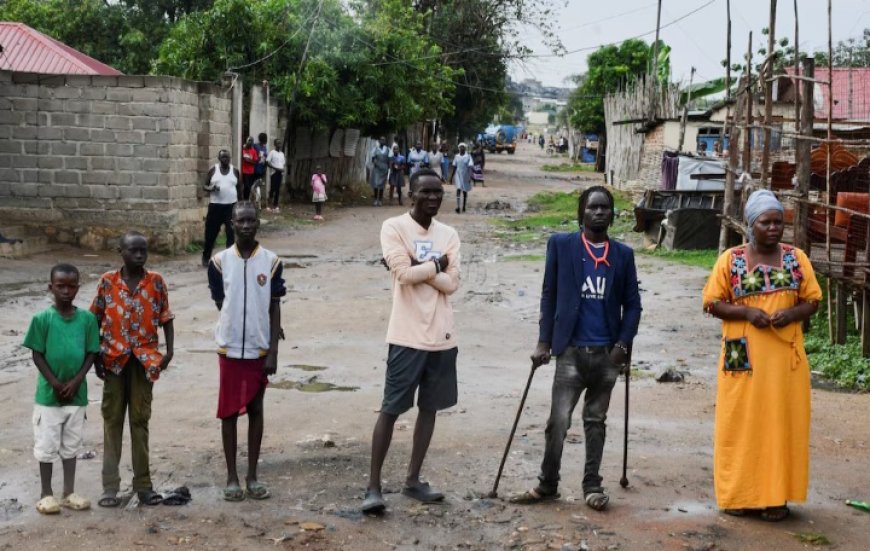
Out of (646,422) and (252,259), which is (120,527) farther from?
(646,422)

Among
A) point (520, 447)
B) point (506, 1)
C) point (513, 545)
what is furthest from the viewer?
point (506, 1)

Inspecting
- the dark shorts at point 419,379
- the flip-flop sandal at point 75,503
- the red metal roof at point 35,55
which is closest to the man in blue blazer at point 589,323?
the dark shorts at point 419,379

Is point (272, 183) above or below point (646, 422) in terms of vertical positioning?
above

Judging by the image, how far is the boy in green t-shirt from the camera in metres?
5.14

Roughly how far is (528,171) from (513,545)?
163 feet

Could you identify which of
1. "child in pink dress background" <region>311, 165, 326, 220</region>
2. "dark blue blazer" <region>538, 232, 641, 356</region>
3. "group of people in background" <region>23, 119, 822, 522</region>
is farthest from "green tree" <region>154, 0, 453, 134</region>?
"dark blue blazer" <region>538, 232, 641, 356</region>

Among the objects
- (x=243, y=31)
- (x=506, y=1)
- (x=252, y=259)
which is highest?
(x=506, y=1)

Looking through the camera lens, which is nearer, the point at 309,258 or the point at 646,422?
the point at 646,422

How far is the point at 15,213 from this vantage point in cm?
1602

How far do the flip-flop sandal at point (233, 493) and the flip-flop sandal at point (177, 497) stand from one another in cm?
18

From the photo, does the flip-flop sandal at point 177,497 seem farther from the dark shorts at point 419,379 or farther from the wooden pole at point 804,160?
the wooden pole at point 804,160

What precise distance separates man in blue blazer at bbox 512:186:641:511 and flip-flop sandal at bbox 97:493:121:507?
1.93m

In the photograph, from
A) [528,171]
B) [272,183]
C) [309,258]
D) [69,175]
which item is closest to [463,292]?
[309,258]

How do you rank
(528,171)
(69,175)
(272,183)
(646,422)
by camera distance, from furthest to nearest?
(528,171), (272,183), (69,175), (646,422)
